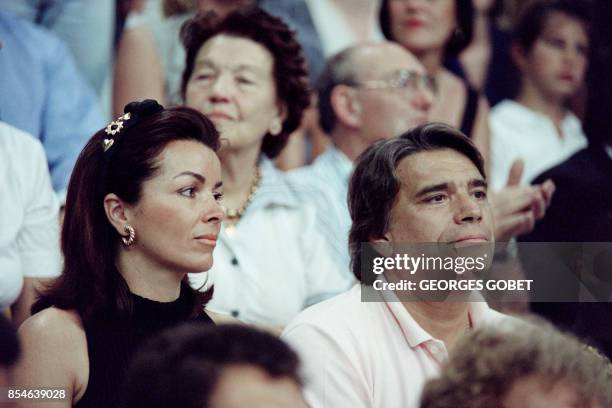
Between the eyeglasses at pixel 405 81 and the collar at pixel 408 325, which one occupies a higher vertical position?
the eyeglasses at pixel 405 81

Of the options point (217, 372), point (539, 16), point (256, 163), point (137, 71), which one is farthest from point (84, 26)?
point (217, 372)

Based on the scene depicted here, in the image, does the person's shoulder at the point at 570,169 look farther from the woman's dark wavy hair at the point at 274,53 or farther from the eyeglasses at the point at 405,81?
the woman's dark wavy hair at the point at 274,53

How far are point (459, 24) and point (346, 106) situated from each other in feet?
2.13

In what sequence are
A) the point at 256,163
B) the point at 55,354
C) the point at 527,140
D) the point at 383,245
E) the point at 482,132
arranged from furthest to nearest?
the point at 527,140 < the point at 482,132 < the point at 256,163 < the point at 383,245 < the point at 55,354

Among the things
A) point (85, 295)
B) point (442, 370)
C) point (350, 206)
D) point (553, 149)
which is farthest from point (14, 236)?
point (553, 149)

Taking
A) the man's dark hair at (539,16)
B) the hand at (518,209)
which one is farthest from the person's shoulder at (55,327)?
the man's dark hair at (539,16)

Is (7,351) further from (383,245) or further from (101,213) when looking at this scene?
(383,245)

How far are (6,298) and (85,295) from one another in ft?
1.53

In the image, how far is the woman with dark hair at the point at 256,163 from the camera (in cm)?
323

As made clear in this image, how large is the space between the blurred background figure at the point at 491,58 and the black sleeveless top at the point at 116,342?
2.19 meters

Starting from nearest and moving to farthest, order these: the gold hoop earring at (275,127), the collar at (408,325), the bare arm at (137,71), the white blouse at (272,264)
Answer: the collar at (408,325) → the white blouse at (272,264) → the gold hoop earring at (275,127) → the bare arm at (137,71)

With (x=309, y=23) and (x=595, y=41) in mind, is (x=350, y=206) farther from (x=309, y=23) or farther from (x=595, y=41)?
(x=595, y=41)

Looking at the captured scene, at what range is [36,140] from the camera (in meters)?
3.15

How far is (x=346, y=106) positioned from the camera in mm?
3871
